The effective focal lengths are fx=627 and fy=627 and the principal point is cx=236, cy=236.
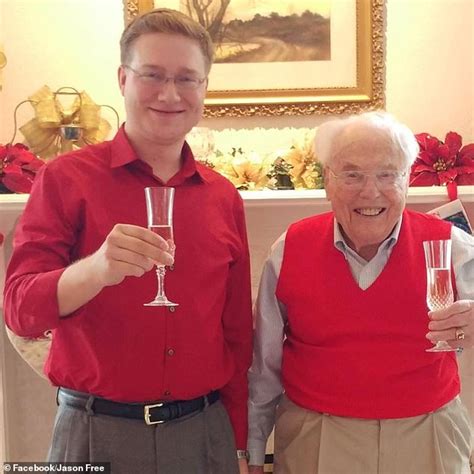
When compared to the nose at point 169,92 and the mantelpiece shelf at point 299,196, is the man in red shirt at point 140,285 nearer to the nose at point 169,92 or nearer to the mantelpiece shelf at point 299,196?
the nose at point 169,92

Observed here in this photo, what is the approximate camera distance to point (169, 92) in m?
1.41

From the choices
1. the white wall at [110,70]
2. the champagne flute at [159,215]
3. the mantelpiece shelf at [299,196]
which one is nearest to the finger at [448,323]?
the champagne flute at [159,215]

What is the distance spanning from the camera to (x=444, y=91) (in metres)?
2.71

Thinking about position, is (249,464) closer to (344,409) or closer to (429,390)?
(344,409)

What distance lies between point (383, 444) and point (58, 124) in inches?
67.8

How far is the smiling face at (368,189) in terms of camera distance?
1.53m

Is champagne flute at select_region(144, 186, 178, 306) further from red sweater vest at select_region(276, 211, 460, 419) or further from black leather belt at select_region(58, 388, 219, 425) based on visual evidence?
red sweater vest at select_region(276, 211, 460, 419)

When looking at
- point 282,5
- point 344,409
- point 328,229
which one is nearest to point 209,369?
point 344,409

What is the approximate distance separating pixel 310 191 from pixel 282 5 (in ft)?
2.73

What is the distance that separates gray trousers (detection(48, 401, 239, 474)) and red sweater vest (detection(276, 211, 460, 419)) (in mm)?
312

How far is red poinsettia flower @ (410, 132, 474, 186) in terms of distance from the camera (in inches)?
96.5

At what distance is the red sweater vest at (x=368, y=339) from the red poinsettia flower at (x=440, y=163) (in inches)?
36.3

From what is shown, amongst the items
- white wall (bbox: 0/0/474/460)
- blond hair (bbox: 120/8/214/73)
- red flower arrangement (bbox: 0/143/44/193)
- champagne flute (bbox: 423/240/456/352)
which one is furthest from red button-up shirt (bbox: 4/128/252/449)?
white wall (bbox: 0/0/474/460)

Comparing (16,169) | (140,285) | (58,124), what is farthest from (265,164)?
(140,285)
